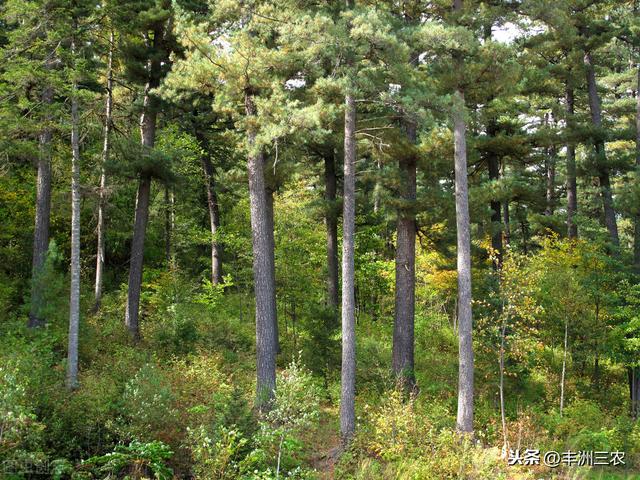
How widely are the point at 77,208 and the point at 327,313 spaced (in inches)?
265

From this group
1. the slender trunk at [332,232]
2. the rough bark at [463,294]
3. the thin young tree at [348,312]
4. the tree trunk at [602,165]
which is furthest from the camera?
the slender trunk at [332,232]

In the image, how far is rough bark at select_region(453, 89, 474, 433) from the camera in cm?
1019

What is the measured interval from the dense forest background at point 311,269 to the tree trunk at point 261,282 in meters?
0.05

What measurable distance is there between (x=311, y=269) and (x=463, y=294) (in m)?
9.69

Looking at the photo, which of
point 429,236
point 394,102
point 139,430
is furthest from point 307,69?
point 139,430

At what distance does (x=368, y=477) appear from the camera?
8.21m

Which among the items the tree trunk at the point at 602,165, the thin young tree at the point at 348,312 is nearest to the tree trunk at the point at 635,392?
the tree trunk at the point at 602,165

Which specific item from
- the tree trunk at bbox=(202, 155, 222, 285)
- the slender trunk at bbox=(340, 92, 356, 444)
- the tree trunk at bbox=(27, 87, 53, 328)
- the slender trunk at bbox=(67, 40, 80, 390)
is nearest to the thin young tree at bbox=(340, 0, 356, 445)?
the slender trunk at bbox=(340, 92, 356, 444)

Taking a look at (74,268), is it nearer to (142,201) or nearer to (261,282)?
(142,201)

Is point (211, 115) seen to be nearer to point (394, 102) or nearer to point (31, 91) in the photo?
point (31, 91)

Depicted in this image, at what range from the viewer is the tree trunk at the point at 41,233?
1245 cm

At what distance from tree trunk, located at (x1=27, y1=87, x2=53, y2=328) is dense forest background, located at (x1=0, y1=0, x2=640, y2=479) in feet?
0.22

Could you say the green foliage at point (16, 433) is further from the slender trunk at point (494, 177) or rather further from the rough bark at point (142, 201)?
the slender trunk at point (494, 177)

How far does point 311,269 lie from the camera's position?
1948 centimetres
